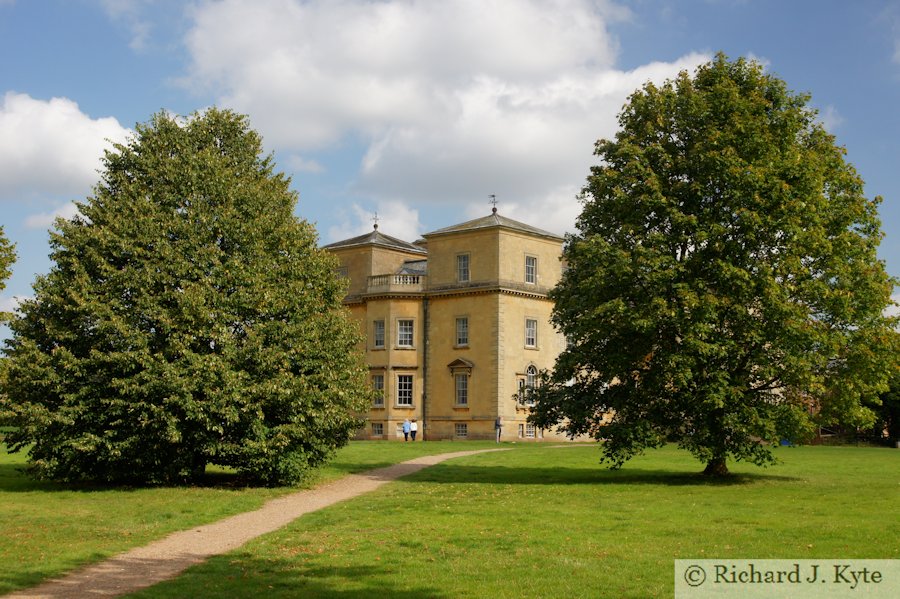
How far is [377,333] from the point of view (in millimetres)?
57750

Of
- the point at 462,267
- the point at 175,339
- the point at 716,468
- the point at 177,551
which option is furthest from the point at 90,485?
the point at 462,267

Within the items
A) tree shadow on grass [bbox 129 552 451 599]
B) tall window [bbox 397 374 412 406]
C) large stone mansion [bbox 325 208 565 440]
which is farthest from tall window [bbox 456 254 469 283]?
tree shadow on grass [bbox 129 552 451 599]

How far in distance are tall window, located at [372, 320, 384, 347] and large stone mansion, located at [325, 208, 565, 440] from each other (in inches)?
2.5

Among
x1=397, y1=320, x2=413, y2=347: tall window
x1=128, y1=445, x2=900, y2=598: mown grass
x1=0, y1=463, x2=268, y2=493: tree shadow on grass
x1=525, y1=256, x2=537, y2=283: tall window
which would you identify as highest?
x1=525, y1=256, x2=537, y2=283: tall window

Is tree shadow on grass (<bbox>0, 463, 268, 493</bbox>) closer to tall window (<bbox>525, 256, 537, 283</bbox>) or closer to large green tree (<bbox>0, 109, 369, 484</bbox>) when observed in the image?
large green tree (<bbox>0, 109, 369, 484</bbox>)

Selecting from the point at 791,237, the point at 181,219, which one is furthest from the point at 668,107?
the point at 181,219

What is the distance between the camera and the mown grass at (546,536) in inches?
473

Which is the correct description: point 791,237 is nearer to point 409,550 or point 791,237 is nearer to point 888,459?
point 409,550

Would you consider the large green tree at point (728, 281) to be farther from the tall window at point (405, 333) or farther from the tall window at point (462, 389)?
the tall window at point (405, 333)

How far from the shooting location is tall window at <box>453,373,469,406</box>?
55875mm

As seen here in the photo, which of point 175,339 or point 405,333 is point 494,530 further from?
point 405,333

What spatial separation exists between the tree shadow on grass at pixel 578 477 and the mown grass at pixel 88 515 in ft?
12.3

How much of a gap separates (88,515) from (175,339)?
16.7 ft

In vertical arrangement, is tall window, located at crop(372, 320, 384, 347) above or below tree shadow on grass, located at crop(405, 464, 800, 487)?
above
